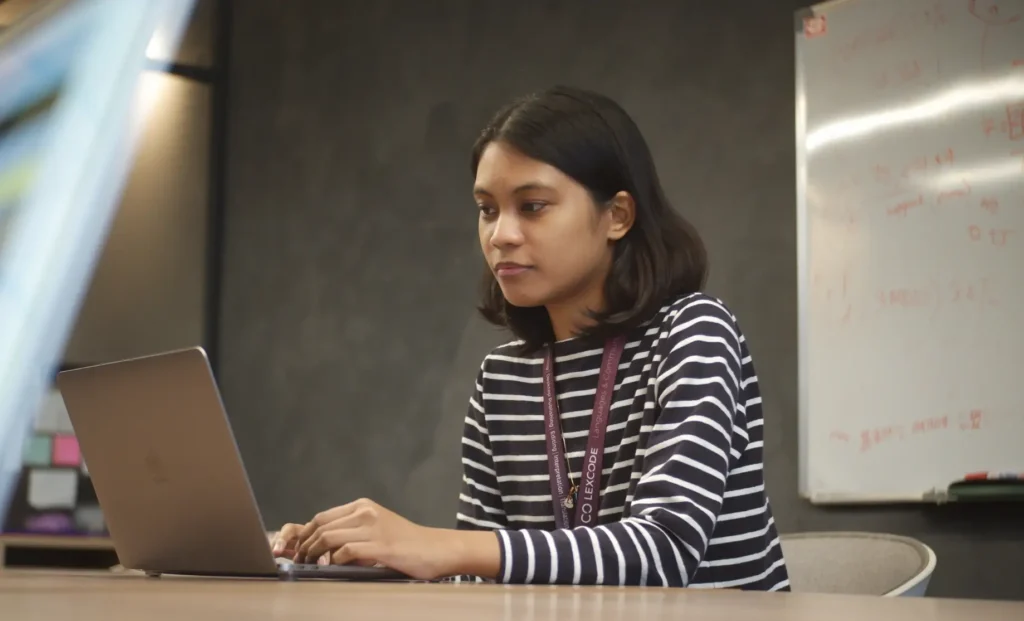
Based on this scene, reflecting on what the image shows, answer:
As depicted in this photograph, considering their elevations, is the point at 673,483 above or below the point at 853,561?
above

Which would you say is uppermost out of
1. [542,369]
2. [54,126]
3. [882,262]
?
[54,126]

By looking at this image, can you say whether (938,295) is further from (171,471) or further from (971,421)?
(171,471)

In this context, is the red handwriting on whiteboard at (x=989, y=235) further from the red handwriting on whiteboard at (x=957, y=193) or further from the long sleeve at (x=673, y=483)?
the long sleeve at (x=673, y=483)

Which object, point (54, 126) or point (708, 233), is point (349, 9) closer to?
point (54, 126)

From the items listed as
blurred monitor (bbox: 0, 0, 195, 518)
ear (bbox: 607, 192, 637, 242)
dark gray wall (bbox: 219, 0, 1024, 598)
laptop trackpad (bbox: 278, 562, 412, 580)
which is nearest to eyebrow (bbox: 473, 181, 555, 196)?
ear (bbox: 607, 192, 637, 242)

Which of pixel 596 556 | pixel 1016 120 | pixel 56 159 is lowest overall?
pixel 596 556

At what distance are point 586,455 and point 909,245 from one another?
1.21 meters

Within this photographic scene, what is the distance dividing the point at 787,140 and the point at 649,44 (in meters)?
0.53

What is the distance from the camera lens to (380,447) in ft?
11.5

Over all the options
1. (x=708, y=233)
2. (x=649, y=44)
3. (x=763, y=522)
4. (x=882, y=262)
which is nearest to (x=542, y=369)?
(x=763, y=522)

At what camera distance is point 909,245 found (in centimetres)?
239

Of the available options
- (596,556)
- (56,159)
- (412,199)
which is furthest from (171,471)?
(56,159)

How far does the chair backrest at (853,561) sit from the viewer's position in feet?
5.47

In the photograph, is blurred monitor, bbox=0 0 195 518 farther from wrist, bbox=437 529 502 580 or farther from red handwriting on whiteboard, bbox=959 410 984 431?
wrist, bbox=437 529 502 580
